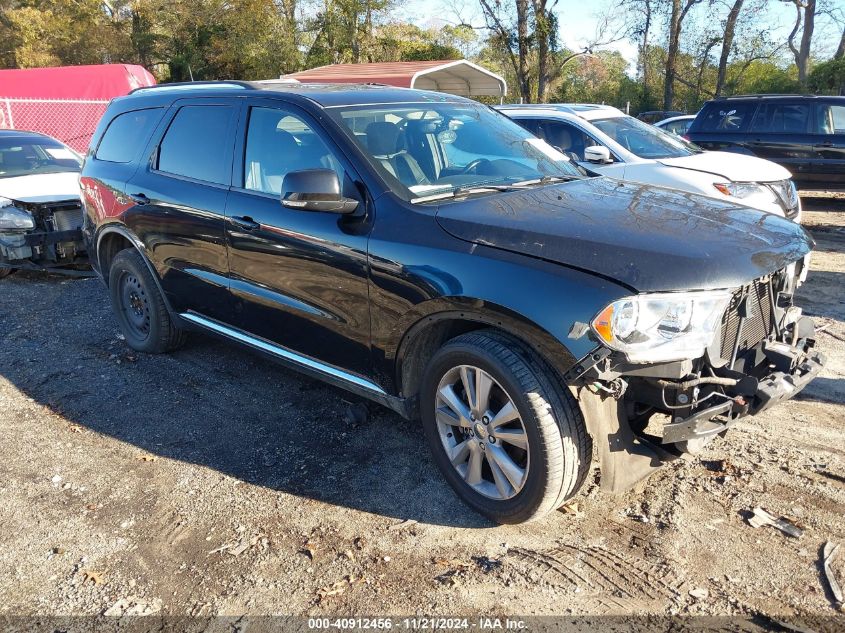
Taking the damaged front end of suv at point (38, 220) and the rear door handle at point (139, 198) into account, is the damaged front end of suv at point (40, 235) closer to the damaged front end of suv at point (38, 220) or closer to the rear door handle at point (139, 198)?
the damaged front end of suv at point (38, 220)

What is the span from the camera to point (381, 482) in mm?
→ 3531

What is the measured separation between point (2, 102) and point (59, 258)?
856cm

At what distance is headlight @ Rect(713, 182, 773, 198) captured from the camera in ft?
23.2

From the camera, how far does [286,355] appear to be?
3.98 metres

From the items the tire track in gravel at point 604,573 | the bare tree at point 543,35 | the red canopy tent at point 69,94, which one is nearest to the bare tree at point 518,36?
the bare tree at point 543,35

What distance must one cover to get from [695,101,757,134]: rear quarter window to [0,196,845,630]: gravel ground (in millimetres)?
7972

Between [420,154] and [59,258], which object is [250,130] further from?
[59,258]

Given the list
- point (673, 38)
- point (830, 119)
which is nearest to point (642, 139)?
point (830, 119)

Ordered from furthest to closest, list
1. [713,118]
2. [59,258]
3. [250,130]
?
[713,118], [59,258], [250,130]

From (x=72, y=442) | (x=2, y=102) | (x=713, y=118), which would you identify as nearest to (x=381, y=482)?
(x=72, y=442)

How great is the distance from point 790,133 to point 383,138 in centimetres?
978

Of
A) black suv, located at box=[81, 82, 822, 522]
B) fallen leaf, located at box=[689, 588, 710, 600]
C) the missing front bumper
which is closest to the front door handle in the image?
black suv, located at box=[81, 82, 822, 522]

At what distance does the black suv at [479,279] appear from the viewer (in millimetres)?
2664

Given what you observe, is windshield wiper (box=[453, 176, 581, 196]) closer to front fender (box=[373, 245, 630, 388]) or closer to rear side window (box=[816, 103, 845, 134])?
front fender (box=[373, 245, 630, 388])
